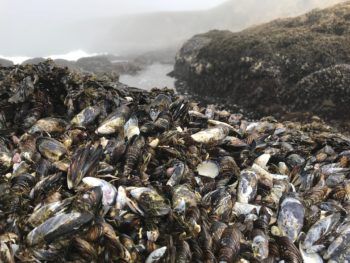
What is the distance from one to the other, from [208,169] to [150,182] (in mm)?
939

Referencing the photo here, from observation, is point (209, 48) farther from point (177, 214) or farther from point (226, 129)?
point (177, 214)

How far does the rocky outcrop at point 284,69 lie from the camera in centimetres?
1229

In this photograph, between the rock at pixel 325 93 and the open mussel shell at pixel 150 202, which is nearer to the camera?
the open mussel shell at pixel 150 202

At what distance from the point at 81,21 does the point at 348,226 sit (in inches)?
3378

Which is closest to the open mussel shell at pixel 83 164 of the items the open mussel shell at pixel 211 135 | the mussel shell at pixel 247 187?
the open mussel shell at pixel 211 135

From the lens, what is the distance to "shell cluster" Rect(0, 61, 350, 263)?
4.04m

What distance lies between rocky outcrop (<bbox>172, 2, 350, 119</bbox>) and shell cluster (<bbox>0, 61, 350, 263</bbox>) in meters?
5.43

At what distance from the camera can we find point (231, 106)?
1434cm

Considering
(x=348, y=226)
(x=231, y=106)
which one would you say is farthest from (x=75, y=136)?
(x=231, y=106)

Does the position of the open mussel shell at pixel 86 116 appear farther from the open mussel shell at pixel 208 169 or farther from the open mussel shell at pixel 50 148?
the open mussel shell at pixel 208 169

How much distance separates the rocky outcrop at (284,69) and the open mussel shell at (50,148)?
876 cm

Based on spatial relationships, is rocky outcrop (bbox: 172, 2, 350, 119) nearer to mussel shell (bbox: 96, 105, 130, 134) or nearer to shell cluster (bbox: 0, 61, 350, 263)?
shell cluster (bbox: 0, 61, 350, 263)

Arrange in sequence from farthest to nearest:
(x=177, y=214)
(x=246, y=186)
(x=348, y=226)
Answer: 1. (x=246, y=186)
2. (x=348, y=226)
3. (x=177, y=214)

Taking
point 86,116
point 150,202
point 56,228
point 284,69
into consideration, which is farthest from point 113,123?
point 284,69
